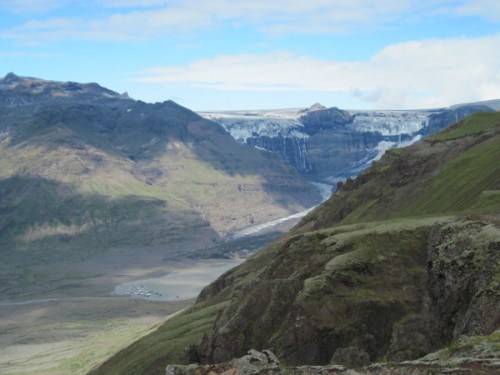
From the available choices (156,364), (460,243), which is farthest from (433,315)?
(156,364)

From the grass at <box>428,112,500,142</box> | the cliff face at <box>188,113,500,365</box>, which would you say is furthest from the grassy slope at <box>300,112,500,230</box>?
the cliff face at <box>188,113,500,365</box>

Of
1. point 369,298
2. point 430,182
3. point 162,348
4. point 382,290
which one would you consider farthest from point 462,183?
point 369,298

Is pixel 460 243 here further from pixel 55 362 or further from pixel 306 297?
pixel 55 362

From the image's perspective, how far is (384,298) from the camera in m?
67.1

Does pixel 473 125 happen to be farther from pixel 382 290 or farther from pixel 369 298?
pixel 369 298

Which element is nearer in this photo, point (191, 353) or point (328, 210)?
point (191, 353)

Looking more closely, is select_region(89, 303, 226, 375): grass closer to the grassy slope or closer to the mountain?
the mountain

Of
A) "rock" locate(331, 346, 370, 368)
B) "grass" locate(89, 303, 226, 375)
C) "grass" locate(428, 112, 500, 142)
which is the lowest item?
"grass" locate(89, 303, 226, 375)

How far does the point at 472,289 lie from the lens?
4559 centimetres

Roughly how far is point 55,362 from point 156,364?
9908cm

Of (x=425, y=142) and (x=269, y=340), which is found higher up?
(x=425, y=142)

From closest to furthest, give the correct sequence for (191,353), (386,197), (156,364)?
(191,353), (156,364), (386,197)

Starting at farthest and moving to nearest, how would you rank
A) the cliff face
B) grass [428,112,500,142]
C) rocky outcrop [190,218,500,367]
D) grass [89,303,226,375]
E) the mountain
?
grass [428,112,500,142]
grass [89,303,226,375]
the cliff face
rocky outcrop [190,218,500,367]
the mountain

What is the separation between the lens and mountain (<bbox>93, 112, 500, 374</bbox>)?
146ft
